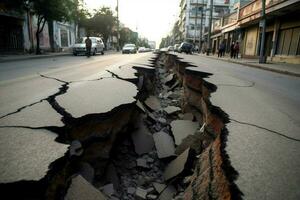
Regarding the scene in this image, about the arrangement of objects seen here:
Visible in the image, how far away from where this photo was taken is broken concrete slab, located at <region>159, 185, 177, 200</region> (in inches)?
102

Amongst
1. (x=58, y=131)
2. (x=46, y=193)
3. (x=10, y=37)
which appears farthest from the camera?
(x=10, y=37)

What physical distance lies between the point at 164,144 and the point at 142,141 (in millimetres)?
332

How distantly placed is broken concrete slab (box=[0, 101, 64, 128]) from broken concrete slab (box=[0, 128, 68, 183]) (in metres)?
0.18

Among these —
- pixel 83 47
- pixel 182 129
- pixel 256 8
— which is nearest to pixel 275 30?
pixel 256 8

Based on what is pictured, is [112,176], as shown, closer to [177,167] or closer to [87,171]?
[87,171]

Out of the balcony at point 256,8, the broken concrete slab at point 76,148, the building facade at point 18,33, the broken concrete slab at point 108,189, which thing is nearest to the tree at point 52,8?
the building facade at point 18,33

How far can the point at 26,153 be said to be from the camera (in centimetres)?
195

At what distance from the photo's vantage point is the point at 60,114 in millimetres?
2971

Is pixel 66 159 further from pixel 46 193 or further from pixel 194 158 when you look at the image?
pixel 194 158

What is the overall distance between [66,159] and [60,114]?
1.08 metres

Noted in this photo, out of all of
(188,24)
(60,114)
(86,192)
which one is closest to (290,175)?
(86,192)

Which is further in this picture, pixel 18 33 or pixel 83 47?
pixel 18 33

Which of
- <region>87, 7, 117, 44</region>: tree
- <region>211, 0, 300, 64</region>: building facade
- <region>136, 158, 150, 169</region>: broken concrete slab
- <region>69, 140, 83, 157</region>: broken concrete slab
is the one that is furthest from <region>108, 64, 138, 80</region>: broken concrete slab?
<region>87, 7, 117, 44</region>: tree

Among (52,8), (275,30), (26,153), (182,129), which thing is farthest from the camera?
(275,30)
